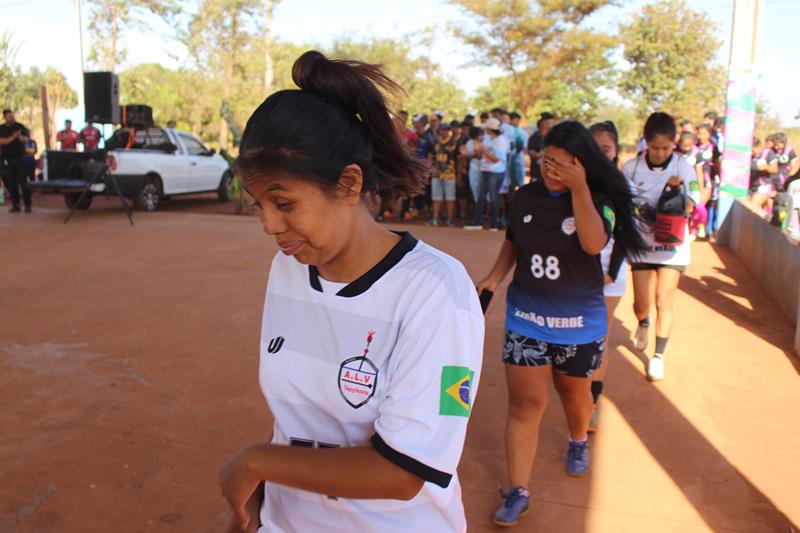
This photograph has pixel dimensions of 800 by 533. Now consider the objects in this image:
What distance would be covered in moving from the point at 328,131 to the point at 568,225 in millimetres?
2060

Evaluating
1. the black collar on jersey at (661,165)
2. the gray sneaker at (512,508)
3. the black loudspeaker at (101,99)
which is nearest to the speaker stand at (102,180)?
the black loudspeaker at (101,99)

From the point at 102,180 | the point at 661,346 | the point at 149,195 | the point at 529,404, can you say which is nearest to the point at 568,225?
the point at 529,404

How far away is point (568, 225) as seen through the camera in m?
3.15

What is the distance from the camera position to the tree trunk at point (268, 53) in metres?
30.9

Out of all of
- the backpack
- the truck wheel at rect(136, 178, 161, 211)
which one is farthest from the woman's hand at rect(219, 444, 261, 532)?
the truck wheel at rect(136, 178, 161, 211)

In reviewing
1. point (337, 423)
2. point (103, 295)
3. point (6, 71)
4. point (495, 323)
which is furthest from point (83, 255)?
point (6, 71)

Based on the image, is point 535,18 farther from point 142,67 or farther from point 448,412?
point 448,412

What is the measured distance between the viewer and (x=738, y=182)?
37.4 ft

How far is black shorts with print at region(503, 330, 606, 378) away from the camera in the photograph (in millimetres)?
3141

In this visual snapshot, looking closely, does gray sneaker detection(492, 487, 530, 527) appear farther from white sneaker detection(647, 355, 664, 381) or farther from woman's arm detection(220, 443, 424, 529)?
white sneaker detection(647, 355, 664, 381)

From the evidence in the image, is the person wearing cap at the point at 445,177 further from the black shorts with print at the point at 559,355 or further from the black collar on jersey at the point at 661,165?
the black shorts with print at the point at 559,355

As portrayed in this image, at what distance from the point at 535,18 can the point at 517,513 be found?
27190 mm

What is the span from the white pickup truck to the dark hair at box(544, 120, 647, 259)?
39.7 ft

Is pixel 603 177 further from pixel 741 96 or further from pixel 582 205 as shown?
pixel 741 96
